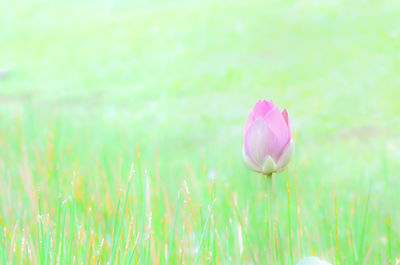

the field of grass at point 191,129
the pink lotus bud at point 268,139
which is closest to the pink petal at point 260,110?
the pink lotus bud at point 268,139

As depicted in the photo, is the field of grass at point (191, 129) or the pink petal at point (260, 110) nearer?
the pink petal at point (260, 110)

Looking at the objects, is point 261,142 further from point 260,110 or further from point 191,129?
point 191,129

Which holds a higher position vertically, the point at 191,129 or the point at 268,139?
the point at 268,139

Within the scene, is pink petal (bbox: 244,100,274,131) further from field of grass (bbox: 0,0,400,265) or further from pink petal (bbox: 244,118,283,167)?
field of grass (bbox: 0,0,400,265)

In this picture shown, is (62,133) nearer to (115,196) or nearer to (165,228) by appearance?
(115,196)

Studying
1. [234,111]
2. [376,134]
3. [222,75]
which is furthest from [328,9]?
[376,134]

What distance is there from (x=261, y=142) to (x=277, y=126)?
3 centimetres

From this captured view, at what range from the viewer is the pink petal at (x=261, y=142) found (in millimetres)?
830

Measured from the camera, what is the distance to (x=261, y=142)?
0.84 metres

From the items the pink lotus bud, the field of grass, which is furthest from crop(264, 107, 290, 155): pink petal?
the field of grass

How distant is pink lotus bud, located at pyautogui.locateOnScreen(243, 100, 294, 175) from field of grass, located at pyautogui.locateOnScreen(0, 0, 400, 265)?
0.09 meters

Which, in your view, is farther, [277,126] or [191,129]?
[191,129]

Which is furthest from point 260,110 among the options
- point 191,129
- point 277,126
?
point 191,129

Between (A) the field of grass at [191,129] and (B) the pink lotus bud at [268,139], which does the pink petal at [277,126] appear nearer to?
(B) the pink lotus bud at [268,139]
